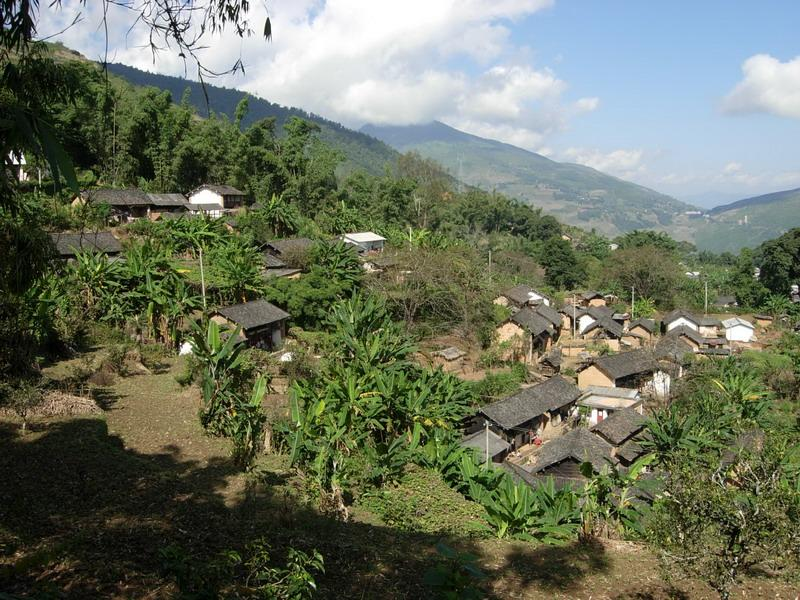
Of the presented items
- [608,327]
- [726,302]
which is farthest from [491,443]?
[726,302]

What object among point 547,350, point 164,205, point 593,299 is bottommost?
point 547,350

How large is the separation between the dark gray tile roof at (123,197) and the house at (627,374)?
26.4 m

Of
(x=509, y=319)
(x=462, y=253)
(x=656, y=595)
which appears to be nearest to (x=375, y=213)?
(x=462, y=253)

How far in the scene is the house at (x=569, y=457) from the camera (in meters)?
16.7

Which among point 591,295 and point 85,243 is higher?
point 85,243

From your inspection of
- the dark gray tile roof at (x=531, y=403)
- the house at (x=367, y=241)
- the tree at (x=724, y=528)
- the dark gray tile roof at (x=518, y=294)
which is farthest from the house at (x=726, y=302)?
the tree at (x=724, y=528)

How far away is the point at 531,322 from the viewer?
31578mm

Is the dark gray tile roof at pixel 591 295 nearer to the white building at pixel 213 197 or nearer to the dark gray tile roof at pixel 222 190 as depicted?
the dark gray tile roof at pixel 222 190

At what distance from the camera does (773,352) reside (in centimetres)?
3372

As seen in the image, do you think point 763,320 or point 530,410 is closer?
point 530,410

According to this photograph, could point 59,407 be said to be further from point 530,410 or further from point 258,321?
point 530,410

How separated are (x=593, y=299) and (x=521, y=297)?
8.78 meters

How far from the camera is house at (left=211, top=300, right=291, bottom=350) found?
70.5 ft

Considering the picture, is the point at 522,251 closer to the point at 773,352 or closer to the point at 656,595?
the point at 773,352
